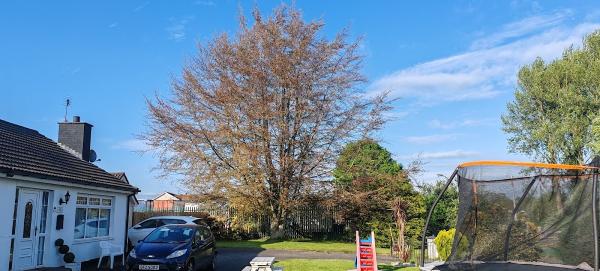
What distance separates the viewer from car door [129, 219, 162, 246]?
1986cm

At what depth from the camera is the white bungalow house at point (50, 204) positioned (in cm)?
1181

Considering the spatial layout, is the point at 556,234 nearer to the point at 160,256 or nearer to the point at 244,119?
the point at 160,256

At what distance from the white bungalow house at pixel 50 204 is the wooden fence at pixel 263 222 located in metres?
9.28

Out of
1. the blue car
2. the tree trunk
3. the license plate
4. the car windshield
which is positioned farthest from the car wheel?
the tree trunk

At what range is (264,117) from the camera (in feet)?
82.7

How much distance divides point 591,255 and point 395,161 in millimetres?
21147

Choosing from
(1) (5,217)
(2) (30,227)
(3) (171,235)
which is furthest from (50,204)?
(3) (171,235)

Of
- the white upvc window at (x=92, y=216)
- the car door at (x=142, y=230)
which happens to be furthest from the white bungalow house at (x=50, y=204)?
the car door at (x=142, y=230)

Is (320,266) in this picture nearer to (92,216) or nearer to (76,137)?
(92,216)

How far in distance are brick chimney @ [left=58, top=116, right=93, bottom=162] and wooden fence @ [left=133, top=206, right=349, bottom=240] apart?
7132 mm

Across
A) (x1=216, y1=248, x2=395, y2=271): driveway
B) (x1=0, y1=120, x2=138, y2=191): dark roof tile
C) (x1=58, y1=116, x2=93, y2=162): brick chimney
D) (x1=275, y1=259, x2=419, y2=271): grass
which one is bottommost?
(x1=216, y1=248, x2=395, y2=271): driveway

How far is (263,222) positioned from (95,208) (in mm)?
13045

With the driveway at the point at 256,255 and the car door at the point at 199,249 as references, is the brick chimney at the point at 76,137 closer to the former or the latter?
the driveway at the point at 256,255

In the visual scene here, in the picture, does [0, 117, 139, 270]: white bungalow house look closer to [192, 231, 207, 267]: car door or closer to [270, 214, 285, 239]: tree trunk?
[192, 231, 207, 267]: car door
